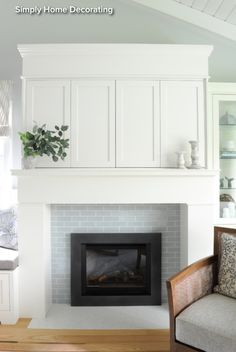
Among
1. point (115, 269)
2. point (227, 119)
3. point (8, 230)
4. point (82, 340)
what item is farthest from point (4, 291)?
point (227, 119)

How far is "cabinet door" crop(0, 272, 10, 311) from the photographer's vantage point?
8.07 feet

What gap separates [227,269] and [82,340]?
1255mm

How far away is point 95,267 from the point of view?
290 centimetres

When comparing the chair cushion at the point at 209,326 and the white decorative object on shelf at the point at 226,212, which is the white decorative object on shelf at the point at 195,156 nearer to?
the white decorative object on shelf at the point at 226,212

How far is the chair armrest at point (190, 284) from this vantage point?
71.1 inches

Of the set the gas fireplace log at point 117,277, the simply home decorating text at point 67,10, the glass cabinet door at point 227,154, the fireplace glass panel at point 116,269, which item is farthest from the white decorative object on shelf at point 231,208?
the simply home decorating text at point 67,10

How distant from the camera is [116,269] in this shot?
2926 mm

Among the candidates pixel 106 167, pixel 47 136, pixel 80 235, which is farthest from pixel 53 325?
pixel 47 136

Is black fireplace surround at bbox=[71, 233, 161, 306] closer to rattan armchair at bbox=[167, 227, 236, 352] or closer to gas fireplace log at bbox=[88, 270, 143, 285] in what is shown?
gas fireplace log at bbox=[88, 270, 143, 285]

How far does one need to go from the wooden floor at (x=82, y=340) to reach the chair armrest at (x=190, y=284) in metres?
0.52

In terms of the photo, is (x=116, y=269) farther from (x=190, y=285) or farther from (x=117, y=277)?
(x=190, y=285)

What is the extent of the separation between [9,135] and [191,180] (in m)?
1.88

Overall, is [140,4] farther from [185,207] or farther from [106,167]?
[185,207]

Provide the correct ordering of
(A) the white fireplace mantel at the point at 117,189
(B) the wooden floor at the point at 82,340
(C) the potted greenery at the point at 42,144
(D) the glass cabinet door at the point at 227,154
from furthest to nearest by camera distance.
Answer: (D) the glass cabinet door at the point at 227,154, (A) the white fireplace mantel at the point at 117,189, (C) the potted greenery at the point at 42,144, (B) the wooden floor at the point at 82,340
